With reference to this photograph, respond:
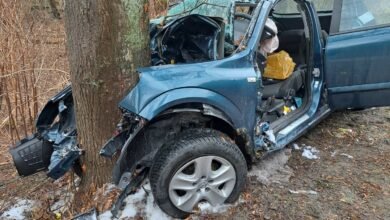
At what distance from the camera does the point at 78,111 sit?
3.23m

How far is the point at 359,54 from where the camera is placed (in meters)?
4.00

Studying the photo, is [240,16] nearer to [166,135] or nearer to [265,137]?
[265,137]

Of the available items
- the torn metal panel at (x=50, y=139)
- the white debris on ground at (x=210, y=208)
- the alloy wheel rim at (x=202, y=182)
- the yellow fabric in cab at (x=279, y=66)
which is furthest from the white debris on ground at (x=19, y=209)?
the yellow fabric in cab at (x=279, y=66)

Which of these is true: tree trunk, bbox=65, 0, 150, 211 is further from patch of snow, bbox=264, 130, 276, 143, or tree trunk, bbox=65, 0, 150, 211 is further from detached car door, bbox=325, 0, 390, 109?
detached car door, bbox=325, 0, 390, 109

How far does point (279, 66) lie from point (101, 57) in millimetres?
2295

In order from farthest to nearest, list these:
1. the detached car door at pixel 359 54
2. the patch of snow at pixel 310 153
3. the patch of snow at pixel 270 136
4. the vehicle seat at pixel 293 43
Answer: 1. the vehicle seat at pixel 293 43
2. the patch of snow at pixel 310 153
3. the detached car door at pixel 359 54
4. the patch of snow at pixel 270 136

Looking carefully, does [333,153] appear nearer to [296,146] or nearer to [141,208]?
[296,146]

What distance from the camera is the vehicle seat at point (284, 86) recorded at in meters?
4.47

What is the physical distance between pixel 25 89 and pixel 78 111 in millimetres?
2328

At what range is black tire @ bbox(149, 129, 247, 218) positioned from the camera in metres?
2.99

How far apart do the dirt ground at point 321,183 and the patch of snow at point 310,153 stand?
0.15ft

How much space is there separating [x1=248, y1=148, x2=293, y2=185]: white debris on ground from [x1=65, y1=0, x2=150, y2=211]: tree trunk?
55.3 inches

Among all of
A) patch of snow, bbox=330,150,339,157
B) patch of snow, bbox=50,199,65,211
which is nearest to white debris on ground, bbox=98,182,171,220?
patch of snow, bbox=50,199,65,211

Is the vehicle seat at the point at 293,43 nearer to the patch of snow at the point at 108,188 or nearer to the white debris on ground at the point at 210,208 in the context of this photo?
the white debris on ground at the point at 210,208
